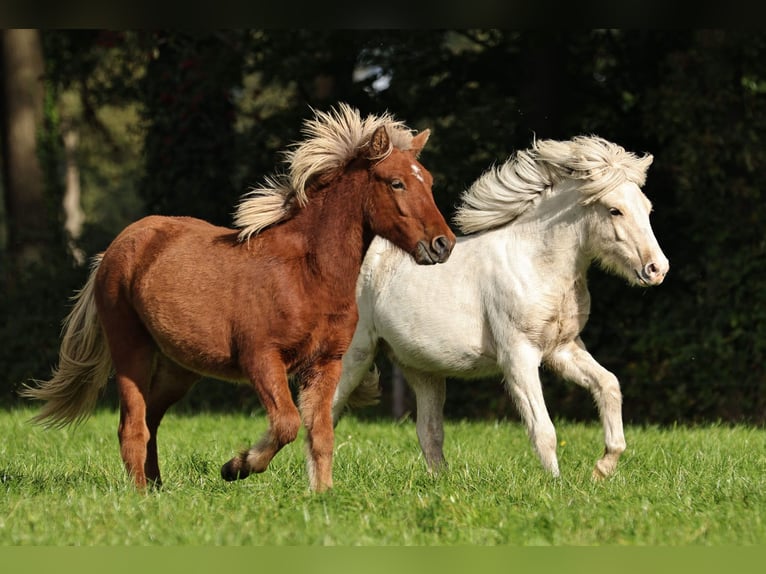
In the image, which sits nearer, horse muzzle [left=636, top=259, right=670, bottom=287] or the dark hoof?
the dark hoof

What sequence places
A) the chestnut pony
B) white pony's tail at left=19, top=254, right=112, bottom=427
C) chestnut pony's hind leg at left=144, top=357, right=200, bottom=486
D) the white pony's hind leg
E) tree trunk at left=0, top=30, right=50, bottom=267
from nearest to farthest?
the chestnut pony → chestnut pony's hind leg at left=144, top=357, right=200, bottom=486 → white pony's tail at left=19, top=254, right=112, bottom=427 → the white pony's hind leg → tree trunk at left=0, top=30, right=50, bottom=267

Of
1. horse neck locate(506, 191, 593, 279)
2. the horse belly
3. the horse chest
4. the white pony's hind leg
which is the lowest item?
the white pony's hind leg

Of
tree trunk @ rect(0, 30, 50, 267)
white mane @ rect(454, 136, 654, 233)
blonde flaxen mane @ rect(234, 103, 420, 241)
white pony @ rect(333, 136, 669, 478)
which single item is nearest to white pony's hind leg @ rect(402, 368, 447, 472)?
white pony @ rect(333, 136, 669, 478)

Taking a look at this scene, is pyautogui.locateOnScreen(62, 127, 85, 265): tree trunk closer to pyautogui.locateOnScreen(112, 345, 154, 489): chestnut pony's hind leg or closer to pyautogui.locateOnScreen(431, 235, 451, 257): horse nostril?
pyautogui.locateOnScreen(112, 345, 154, 489): chestnut pony's hind leg

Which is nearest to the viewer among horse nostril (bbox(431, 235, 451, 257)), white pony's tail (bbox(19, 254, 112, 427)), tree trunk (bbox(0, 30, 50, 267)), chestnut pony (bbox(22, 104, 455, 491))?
horse nostril (bbox(431, 235, 451, 257))

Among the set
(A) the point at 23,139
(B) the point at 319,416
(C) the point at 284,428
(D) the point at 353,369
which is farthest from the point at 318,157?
(A) the point at 23,139

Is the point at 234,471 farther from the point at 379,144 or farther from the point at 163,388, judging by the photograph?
the point at 379,144

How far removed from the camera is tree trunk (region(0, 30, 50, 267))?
19.2 m

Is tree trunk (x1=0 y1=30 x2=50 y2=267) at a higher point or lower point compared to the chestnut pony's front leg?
lower

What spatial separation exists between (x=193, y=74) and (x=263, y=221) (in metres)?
9.61

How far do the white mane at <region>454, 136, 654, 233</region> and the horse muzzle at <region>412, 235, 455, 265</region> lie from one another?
1.98 metres

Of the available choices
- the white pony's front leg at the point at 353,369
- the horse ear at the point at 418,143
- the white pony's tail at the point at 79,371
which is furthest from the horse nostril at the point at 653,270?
the white pony's tail at the point at 79,371

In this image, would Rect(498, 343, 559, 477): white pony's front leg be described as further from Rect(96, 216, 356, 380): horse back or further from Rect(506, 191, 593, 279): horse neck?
Rect(96, 216, 356, 380): horse back

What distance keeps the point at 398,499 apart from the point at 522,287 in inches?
94.0
